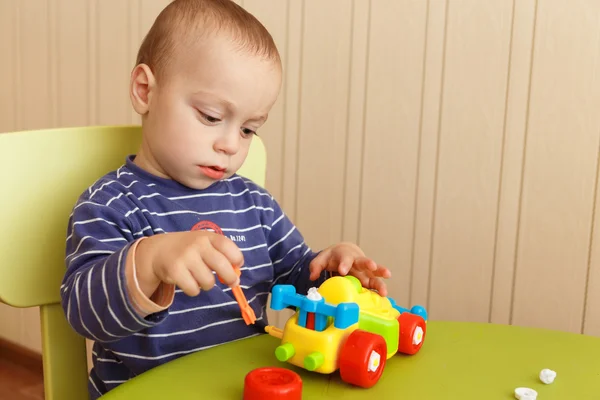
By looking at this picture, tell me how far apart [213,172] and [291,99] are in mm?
641

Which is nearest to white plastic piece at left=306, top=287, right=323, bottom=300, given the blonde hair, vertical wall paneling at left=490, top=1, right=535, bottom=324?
the blonde hair

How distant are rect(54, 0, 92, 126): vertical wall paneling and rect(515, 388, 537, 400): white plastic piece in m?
1.48

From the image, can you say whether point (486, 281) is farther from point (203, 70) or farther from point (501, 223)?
point (203, 70)

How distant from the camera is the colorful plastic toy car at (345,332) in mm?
614

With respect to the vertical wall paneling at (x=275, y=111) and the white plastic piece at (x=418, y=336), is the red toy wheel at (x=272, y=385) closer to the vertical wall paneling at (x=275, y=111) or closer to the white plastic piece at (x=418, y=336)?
the white plastic piece at (x=418, y=336)

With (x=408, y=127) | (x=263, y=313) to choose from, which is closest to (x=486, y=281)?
(x=408, y=127)

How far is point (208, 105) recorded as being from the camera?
82 cm

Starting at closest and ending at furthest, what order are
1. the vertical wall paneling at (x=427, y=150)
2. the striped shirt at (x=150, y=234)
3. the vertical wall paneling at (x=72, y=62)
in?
the striped shirt at (x=150, y=234) → the vertical wall paneling at (x=427, y=150) → the vertical wall paneling at (x=72, y=62)

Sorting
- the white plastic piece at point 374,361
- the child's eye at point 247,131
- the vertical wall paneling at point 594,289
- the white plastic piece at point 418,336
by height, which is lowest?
the vertical wall paneling at point 594,289

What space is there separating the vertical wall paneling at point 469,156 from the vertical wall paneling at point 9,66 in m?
1.26

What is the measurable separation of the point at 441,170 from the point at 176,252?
800 millimetres

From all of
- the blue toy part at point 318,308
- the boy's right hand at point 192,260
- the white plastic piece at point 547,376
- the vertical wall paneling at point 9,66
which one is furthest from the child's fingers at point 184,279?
the vertical wall paneling at point 9,66

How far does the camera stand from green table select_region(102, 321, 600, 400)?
0.61m

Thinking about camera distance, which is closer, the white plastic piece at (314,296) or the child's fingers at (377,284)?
the white plastic piece at (314,296)
